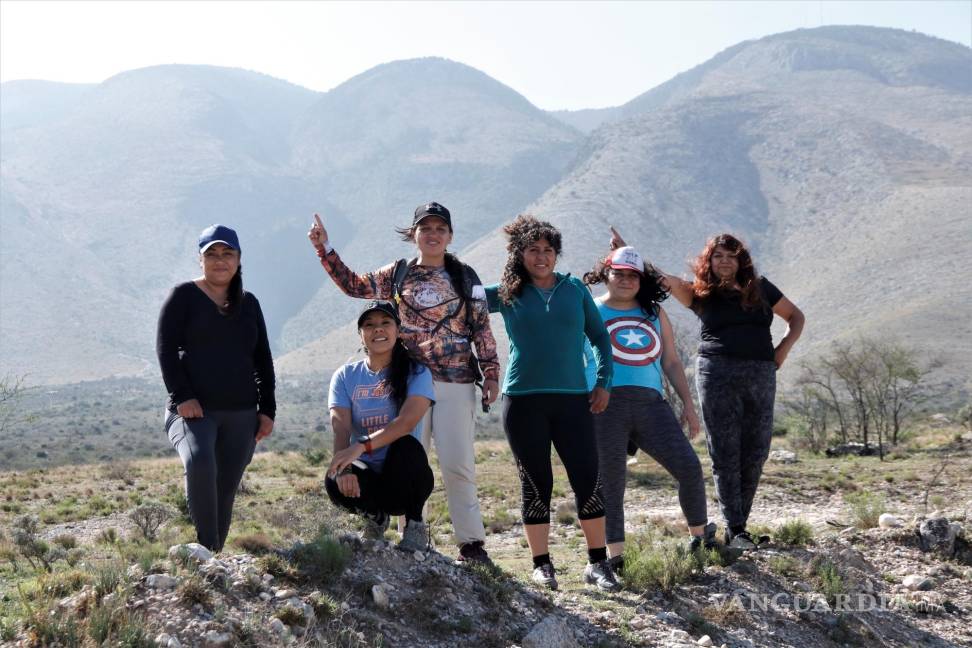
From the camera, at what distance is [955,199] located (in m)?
75.8

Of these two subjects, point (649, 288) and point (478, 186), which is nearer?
point (649, 288)

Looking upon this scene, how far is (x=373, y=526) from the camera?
5418mm

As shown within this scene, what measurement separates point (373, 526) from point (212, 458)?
1029mm

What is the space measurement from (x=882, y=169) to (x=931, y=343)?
4475 centimetres

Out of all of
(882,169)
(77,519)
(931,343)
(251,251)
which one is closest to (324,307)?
(251,251)

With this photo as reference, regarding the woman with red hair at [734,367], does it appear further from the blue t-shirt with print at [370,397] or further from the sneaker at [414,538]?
the sneaker at [414,538]

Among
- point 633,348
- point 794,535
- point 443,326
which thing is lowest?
point 794,535

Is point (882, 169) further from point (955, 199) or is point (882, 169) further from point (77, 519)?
point (77, 519)

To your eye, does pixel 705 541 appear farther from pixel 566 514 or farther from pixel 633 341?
pixel 566 514

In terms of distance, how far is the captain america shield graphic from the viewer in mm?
6324

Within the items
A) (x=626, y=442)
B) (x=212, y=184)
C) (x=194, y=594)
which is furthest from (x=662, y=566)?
(x=212, y=184)

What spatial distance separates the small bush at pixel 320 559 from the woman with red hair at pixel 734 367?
300 cm

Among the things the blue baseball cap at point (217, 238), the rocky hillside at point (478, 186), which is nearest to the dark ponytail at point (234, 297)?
the blue baseball cap at point (217, 238)

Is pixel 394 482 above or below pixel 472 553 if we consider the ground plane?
above
